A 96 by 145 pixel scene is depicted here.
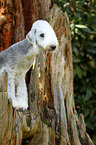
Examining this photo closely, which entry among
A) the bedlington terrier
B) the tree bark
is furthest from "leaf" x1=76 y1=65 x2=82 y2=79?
the bedlington terrier

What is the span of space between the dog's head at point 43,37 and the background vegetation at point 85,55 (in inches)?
86.6

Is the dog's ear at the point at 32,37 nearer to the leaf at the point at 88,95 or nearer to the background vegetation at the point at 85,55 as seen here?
the background vegetation at the point at 85,55

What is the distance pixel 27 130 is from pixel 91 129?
320 cm

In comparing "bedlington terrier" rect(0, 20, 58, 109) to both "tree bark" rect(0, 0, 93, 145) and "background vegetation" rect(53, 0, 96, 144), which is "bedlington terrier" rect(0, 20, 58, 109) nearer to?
"tree bark" rect(0, 0, 93, 145)

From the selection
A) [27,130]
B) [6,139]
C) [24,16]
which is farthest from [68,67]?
[6,139]

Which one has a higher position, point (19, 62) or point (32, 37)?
point (32, 37)

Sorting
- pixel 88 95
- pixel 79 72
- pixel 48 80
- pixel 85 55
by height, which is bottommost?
pixel 88 95

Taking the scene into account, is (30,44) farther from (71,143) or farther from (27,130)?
(71,143)

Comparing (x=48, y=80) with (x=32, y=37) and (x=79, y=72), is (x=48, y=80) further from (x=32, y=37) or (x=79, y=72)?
(x=79, y=72)

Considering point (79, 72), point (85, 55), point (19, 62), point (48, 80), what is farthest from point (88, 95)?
point (19, 62)

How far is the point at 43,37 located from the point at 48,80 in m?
0.78

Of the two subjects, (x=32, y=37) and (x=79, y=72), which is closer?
(x=32, y=37)

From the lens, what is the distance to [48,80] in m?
2.76

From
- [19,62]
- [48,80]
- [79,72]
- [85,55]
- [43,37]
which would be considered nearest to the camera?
[43,37]
